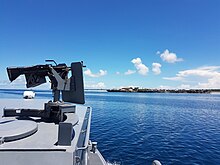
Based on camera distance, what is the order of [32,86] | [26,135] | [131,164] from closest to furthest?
1. [26,135]
2. [32,86]
3. [131,164]

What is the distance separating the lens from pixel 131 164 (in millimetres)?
9938

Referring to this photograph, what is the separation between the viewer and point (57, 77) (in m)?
6.19

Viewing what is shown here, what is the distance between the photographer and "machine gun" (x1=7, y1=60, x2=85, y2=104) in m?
6.24

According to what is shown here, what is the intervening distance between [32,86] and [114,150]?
303 inches

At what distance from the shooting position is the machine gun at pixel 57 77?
6.24m

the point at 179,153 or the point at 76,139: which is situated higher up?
the point at 76,139

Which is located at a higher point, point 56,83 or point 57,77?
point 57,77

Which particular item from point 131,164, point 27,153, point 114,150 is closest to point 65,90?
point 27,153

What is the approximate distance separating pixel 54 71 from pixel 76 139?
2.76 metres

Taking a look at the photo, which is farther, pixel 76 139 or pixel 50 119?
pixel 50 119

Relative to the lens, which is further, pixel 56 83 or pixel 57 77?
pixel 56 83

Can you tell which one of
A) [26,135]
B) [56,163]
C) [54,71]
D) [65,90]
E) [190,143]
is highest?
[54,71]

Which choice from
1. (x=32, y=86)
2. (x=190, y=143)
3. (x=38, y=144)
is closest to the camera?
(x=38, y=144)

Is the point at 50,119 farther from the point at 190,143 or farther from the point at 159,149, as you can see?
the point at 190,143
